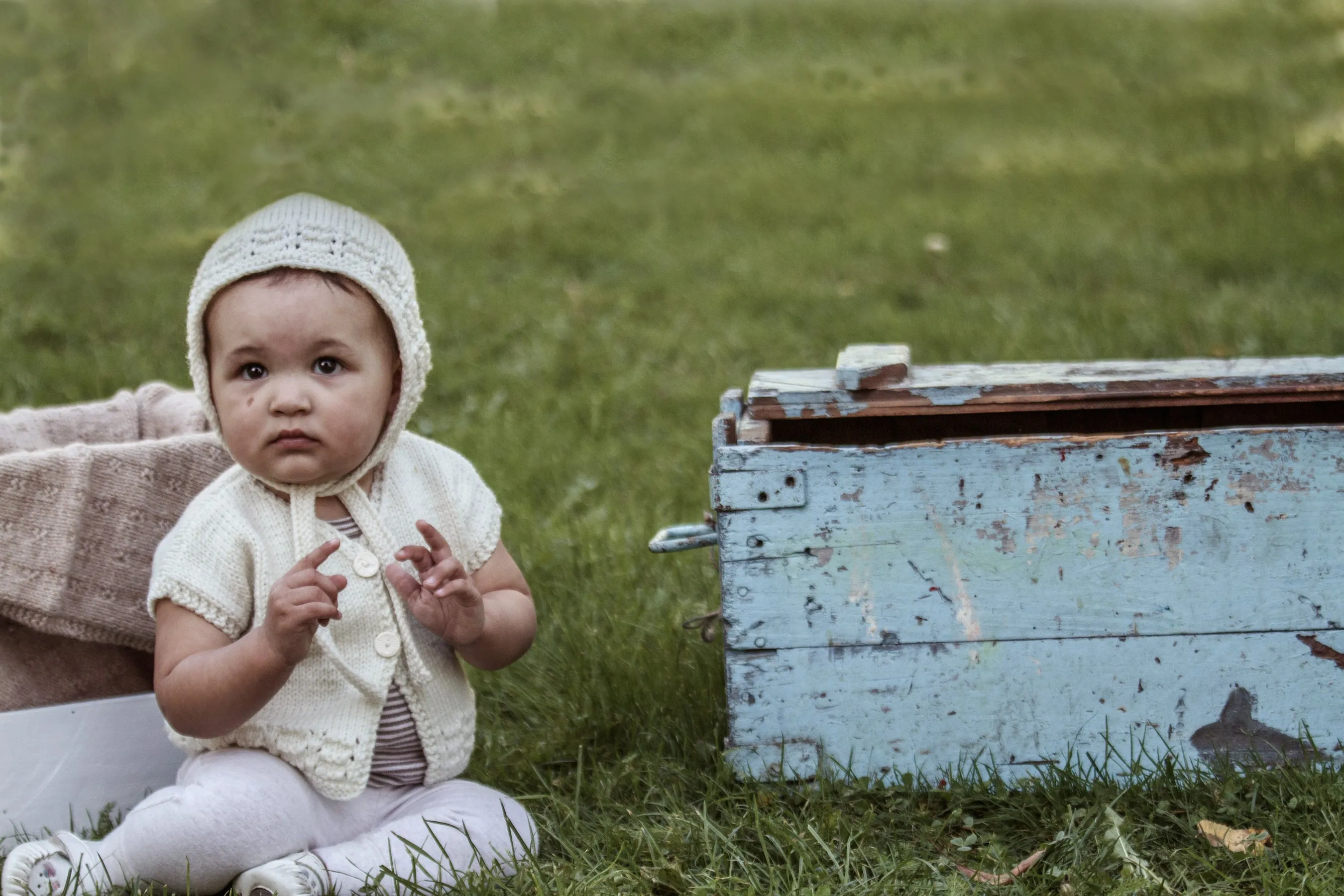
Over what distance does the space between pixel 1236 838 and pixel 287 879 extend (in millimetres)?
1370

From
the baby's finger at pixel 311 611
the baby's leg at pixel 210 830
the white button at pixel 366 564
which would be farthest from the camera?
the white button at pixel 366 564

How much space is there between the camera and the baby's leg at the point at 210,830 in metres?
2.03

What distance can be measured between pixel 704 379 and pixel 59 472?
8.91 ft

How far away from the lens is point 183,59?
203 inches

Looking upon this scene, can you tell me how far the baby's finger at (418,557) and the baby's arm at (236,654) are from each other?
0.32 ft

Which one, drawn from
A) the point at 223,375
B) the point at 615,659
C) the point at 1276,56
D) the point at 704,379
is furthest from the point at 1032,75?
the point at 223,375

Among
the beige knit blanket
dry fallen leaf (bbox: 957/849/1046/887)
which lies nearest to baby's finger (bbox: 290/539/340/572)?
the beige knit blanket

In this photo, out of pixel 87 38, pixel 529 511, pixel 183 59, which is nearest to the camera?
pixel 529 511

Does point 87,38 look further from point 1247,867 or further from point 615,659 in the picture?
point 1247,867

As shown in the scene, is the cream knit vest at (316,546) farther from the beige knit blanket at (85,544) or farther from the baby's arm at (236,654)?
the beige knit blanket at (85,544)

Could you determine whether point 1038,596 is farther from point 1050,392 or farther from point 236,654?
point 236,654

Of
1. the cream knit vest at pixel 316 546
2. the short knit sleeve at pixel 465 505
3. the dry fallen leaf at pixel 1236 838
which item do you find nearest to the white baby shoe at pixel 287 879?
the cream knit vest at pixel 316 546

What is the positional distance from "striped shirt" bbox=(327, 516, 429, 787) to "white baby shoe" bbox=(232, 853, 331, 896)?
202 millimetres

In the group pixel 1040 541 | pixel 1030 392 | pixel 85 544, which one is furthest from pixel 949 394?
pixel 85 544
